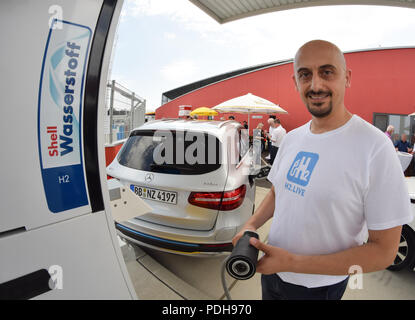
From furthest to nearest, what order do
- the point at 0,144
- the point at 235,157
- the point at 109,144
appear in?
the point at 109,144 → the point at 235,157 → the point at 0,144

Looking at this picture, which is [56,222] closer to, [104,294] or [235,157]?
[104,294]

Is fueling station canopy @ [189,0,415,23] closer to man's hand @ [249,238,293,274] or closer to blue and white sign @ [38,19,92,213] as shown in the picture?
blue and white sign @ [38,19,92,213]

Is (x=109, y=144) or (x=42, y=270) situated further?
(x=109, y=144)

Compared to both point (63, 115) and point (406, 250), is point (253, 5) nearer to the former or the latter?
point (63, 115)

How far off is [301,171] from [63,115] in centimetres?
99

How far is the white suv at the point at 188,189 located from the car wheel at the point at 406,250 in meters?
1.87

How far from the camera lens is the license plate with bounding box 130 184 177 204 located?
2.30 meters

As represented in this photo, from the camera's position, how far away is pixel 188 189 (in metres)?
2.24

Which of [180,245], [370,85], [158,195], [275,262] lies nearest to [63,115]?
[275,262]

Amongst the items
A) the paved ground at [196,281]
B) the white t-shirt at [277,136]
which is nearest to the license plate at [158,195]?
the paved ground at [196,281]

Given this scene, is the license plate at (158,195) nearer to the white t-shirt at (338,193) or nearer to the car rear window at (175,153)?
the car rear window at (175,153)

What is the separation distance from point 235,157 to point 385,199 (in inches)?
73.4
